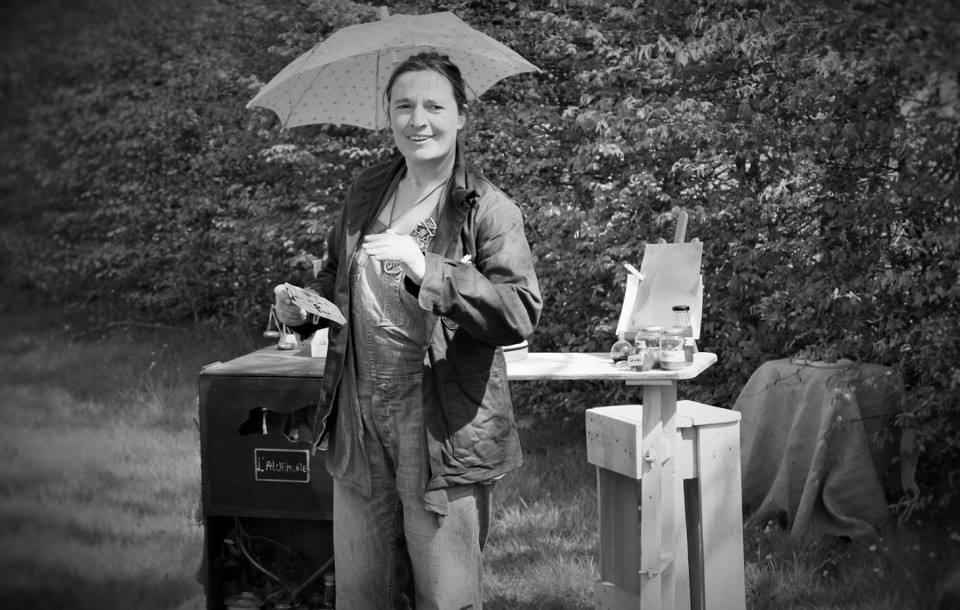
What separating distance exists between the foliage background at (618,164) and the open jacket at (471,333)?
0.64 m

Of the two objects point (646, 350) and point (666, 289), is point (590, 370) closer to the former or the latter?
point (646, 350)

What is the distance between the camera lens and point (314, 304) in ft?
7.10

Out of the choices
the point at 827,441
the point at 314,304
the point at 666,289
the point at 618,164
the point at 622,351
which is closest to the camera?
the point at 314,304

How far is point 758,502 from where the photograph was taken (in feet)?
13.5

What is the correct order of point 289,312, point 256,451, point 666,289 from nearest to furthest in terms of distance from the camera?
1. point 289,312
2. point 666,289
3. point 256,451

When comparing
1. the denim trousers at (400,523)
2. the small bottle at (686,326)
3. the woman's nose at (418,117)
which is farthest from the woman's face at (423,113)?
the small bottle at (686,326)

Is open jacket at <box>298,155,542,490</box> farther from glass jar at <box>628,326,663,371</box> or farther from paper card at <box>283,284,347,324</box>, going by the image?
glass jar at <box>628,326,663,371</box>

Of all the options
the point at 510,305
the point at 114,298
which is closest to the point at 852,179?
A: the point at 510,305

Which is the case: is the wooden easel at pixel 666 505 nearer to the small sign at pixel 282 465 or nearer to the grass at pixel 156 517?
the grass at pixel 156 517

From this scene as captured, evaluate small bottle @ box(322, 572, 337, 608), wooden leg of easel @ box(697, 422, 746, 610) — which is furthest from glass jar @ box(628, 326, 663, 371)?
small bottle @ box(322, 572, 337, 608)

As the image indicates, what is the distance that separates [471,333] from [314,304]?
37 centimetres

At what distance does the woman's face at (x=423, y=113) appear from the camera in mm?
2215

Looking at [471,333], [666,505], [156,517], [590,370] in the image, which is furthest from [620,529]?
[156,517]

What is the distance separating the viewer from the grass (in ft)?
5.59
